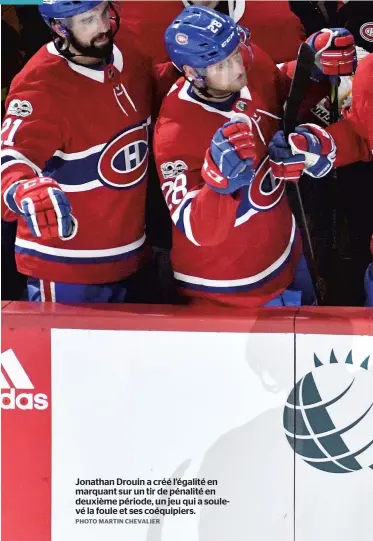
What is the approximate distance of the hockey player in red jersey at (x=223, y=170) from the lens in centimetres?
209

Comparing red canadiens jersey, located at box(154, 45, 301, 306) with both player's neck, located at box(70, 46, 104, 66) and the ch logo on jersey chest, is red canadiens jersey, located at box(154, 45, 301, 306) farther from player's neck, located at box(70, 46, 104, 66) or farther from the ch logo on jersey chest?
player's neck, located at box(70, 46, 104, 66)

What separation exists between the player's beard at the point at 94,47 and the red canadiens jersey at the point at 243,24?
44 centimetres

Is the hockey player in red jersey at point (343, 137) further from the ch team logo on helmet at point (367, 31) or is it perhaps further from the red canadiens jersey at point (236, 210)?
the ch team logo on helmet at point (367, 31)

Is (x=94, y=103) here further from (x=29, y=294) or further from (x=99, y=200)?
(x=29, y=294)

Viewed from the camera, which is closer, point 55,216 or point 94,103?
point 55,216

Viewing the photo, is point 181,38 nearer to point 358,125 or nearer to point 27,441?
point 358,125

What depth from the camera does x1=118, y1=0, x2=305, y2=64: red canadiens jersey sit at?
2.71 metres

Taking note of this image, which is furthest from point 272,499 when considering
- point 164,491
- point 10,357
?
point 10,357

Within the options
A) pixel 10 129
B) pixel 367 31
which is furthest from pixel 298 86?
pixel 10 129

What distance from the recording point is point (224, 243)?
233cm

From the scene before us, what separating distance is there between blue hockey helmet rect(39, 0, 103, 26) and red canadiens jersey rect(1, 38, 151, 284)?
153 mm

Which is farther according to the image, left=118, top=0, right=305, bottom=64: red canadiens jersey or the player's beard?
left=118, top=0, right=305, bottom=64: red canadiens jersey

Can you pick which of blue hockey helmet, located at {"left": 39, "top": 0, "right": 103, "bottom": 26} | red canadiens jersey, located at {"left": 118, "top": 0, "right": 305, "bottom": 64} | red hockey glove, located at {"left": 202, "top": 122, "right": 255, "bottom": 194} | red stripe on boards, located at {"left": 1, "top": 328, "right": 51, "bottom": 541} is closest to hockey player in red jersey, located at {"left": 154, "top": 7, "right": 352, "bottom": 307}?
red hockey glove, located at {"left": 202, "top": 122, "right": 255, "bottom": 194}

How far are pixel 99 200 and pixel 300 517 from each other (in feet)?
3.33
